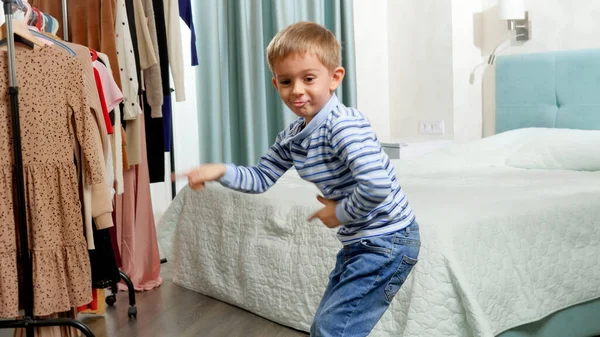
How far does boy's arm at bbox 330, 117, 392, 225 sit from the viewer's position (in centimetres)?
151

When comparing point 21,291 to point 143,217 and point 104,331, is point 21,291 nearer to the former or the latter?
point 104,331

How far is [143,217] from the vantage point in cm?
370

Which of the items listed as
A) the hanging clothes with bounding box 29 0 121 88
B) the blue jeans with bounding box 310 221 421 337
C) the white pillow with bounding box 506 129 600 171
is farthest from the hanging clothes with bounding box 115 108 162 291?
the blue jeans with bounding box 310 221 421 337

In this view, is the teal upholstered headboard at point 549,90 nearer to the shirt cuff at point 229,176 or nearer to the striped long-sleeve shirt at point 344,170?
the striped long-sleeve shirt at point 344,170

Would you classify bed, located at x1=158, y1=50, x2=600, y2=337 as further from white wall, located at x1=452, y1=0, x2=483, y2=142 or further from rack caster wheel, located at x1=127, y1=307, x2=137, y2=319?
white wall, located at x1=452, y1=0, x2=483, y2=142

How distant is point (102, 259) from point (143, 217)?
3.11 ft

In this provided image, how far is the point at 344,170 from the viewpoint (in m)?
1.63

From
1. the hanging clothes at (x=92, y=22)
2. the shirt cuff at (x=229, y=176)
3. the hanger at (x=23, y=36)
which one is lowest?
the shirt cuff at (x=229, y=176)

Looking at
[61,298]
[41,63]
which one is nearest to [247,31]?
[41,63]

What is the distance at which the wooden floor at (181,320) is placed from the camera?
2900 mm

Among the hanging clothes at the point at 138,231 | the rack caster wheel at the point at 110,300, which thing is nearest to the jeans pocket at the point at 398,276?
the rack caster wheel at the point at 110,300

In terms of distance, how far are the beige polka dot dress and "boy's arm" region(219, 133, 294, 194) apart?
39.4 inches

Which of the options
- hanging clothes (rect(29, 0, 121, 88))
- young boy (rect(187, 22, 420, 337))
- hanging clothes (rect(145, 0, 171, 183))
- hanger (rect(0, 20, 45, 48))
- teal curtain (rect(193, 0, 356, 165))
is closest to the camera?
young boy (rect(187, 22, 420, 337))

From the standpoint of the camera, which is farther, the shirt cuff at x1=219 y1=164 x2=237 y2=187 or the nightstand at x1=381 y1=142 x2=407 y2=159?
the nightstand at x1=381 y1=142 x2=407 y2=159
